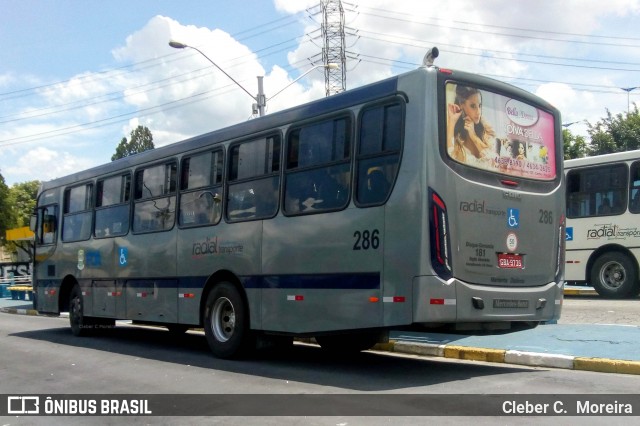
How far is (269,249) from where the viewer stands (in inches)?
388

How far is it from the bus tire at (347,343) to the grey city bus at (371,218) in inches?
2.2

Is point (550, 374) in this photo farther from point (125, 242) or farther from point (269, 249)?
point (125, 242)

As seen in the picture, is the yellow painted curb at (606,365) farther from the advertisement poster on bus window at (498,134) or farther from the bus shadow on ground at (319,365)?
the advertisement poster on bus window at (498,134)

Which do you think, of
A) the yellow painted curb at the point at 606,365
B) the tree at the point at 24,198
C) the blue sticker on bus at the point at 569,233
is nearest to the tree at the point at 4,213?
the tree at the point at 24,198

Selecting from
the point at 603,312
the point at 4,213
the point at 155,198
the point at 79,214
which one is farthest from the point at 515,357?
the point at 4,213

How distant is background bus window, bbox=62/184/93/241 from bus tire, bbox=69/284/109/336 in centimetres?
112

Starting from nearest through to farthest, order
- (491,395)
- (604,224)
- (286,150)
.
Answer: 1. (491,395)
2. (286,150)
3. (604,224)

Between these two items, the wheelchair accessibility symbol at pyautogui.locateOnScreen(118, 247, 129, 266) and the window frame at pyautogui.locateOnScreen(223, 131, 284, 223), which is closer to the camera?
the window frame at pyautogui.locateOnScreen(223, 131, 284, 223)

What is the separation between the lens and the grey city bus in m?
7.98

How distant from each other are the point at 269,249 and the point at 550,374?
3946mm

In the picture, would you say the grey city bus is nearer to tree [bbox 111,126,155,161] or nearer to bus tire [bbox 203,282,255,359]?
bus tire [bbox 203,282,255,359]

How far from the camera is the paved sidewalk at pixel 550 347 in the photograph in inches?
356

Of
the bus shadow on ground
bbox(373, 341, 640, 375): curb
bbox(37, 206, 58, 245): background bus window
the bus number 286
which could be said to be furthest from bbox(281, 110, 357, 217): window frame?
bbox(37, 206, 58, 245): background bus window

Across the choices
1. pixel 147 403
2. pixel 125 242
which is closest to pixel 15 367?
pixel 125 242
